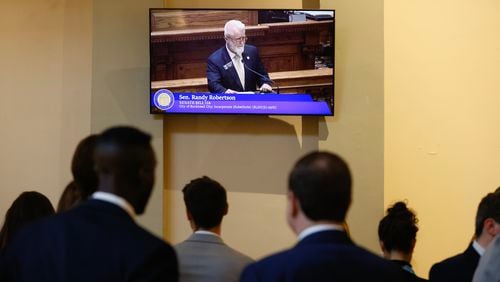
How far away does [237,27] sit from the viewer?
14.7ft

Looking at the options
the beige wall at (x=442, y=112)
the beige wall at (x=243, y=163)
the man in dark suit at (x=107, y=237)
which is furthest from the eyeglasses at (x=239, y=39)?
the man in dark suit at (x=107, y=237)

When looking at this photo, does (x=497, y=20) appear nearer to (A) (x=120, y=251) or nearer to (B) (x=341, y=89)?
(B) (x=341, y=89)

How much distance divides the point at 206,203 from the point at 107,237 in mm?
971

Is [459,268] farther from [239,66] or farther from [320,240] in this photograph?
[239,66]

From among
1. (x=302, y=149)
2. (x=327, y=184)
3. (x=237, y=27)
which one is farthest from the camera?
(x=302, y=149)

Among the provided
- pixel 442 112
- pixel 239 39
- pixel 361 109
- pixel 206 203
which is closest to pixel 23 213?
pixel 206 203

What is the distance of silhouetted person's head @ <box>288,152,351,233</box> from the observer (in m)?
1.68

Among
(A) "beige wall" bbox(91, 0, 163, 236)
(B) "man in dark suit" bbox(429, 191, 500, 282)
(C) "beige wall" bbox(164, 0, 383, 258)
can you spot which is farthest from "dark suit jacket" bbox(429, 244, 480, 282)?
(A) "beige wall" bbox(91, 0, 163, 236)

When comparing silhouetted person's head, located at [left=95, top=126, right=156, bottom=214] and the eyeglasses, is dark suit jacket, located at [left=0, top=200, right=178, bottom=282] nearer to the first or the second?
silhouetted person's head, located at [left=95, top=126, right=156, bottom=214]

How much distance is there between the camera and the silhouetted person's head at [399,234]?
296 centimetres

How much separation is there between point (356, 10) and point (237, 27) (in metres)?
0.79

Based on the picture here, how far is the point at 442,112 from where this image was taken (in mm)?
4895

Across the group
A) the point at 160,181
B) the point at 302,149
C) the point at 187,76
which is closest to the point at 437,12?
the point at 302,149

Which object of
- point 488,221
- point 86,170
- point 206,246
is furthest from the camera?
point 488,221
